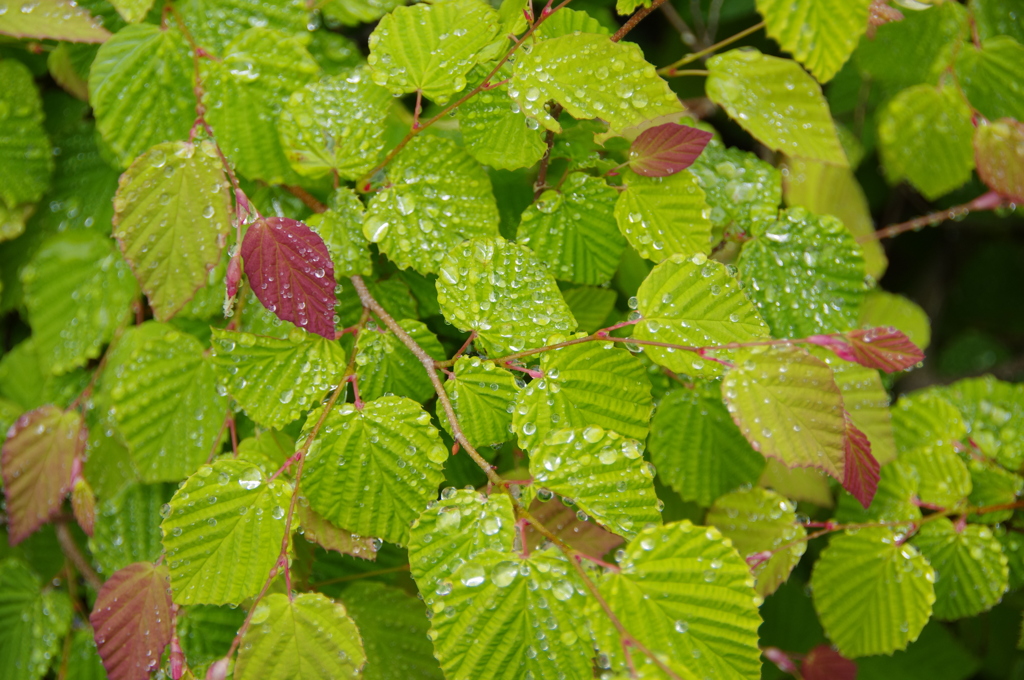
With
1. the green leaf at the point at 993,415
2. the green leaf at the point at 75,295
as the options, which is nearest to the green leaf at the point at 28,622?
the green leaf at the point at 75,295

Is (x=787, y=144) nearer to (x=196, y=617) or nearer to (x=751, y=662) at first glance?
(x=751, y=662)

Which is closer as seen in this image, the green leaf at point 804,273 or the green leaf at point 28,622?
the green leaf at point 804,273

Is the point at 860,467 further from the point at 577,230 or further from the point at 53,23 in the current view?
the point at 53,23

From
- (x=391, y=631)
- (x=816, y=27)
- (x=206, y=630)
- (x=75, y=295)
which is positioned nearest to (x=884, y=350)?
(x=816, y=27)

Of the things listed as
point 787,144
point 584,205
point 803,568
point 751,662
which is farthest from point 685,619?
point 803,568

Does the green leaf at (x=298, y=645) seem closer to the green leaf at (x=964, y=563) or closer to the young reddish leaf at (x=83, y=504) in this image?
the young reddish leaf at (x=83, y=504)

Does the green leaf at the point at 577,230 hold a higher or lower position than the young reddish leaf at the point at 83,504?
higher
